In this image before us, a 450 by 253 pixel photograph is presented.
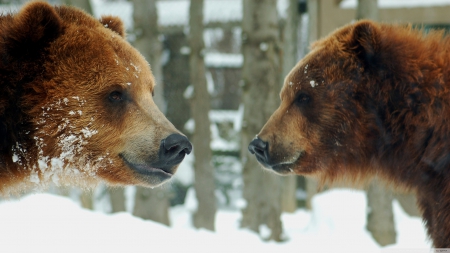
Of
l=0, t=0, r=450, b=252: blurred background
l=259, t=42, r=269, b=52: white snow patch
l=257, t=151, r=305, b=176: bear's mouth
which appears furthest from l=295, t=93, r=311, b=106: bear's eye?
l=259, t=42, r=269, b=52: white snow patch

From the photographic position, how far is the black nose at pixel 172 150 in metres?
3.19

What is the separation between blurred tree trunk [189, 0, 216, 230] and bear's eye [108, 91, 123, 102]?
4.30 m

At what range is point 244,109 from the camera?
668 centimetres

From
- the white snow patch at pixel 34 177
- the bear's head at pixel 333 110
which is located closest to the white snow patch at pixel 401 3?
the bear's head at pixel 333 110

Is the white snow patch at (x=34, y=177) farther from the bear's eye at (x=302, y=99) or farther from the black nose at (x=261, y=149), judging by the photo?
the bear's eye at (x=302, y=99)

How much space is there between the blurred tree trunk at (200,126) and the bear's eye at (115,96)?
430 cm

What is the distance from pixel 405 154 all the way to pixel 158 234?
7.49 feet

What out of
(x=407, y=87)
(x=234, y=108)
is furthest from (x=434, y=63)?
(x=234, y=108)

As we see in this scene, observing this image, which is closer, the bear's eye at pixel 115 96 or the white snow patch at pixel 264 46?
the bear's eye at pixel 115 96

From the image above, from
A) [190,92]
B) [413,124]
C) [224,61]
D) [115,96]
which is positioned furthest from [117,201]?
[413,124]

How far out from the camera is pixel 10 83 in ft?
9.91

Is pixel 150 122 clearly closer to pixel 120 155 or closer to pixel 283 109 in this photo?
pixel 120 155

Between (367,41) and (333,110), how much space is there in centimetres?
57

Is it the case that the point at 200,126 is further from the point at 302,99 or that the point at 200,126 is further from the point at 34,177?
the point at 34,177
